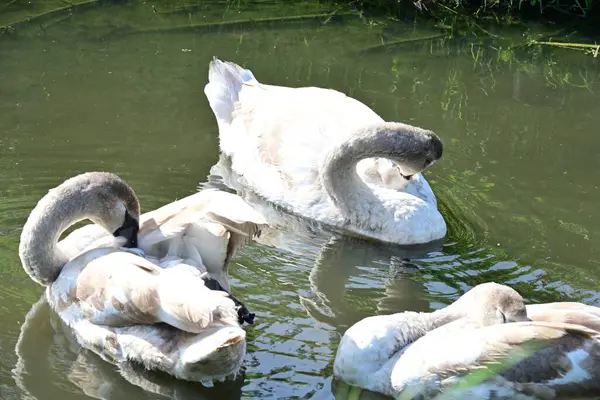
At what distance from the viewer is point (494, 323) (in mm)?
6738

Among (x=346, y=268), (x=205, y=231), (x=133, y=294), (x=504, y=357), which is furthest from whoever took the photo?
(x=346, y=268)

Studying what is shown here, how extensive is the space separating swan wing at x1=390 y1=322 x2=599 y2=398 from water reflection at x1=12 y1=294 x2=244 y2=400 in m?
1.07

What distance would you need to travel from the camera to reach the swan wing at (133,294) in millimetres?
6160

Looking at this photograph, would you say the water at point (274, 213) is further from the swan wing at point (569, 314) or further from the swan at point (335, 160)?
the swan wing at point (569, 314)

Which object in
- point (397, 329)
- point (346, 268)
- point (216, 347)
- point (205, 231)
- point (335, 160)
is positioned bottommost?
point (346, 268)

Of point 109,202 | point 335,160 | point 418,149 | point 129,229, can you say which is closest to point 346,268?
point 335,160

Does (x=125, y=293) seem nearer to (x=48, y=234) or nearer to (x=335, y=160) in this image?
(x=48, y=234)

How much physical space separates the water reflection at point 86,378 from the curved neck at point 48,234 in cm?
45

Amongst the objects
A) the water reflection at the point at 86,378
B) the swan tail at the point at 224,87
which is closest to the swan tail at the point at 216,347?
the water reflection at the point at 86,378

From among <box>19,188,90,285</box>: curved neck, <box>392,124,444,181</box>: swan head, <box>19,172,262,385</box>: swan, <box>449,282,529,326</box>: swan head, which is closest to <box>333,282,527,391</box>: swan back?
<box>449,282,529,326</box>: swan head

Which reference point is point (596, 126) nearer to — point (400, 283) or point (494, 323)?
point (400, 283)

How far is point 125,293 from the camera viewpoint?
652 centimetres

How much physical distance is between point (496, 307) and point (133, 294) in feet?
7.02

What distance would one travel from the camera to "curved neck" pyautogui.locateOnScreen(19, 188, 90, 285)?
712cm
